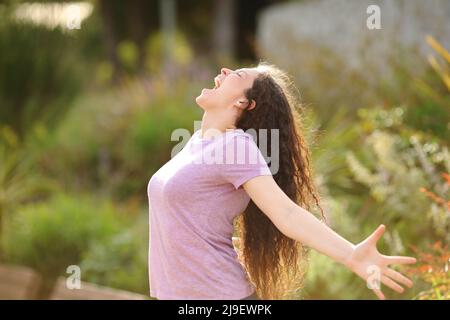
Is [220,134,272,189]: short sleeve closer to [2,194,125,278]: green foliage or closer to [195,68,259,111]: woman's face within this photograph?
[195,68,259,111]: woman's face

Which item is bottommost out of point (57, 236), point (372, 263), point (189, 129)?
point (372, 263)

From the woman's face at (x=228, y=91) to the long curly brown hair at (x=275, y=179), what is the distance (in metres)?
0.02

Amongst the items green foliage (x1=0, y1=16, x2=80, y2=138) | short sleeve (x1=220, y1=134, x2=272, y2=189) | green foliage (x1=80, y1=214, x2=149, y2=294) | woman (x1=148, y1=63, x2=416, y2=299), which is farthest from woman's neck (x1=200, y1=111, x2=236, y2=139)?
green foliage (x1=0, y1=16, x2=80, y2=138)

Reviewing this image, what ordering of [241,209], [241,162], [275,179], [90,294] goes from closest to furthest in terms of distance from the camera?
[241,162] → [241,209] → [275,179] → [90,294]

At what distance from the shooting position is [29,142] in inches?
354

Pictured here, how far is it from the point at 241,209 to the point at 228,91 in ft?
1.26

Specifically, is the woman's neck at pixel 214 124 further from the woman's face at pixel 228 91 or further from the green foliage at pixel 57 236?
the green foliage at pixel 57 236

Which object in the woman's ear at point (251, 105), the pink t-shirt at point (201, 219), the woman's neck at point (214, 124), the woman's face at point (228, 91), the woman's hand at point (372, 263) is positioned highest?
the woman's face at point (228, 91)

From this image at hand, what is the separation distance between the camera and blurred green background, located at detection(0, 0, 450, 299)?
17.8 ft

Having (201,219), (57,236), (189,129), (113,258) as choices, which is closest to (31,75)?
(189,129)

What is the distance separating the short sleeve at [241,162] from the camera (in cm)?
270

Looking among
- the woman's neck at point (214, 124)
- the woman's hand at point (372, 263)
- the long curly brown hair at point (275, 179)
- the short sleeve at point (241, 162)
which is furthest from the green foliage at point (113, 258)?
the woman's hand at point (372, 263)

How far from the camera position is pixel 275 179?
300 cm

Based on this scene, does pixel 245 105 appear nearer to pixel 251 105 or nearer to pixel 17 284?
pixel 251 105
